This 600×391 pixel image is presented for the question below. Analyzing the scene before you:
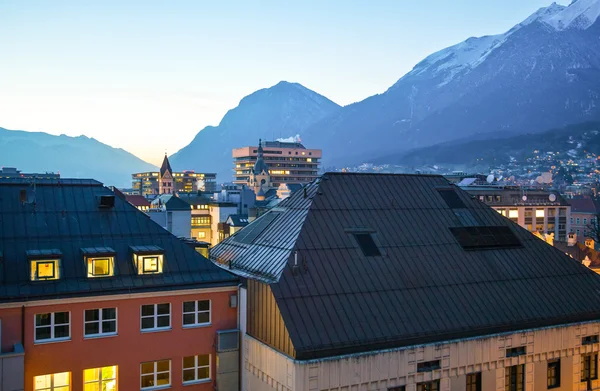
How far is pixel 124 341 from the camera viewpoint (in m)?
30.7

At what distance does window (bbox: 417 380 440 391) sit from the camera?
1211 inches

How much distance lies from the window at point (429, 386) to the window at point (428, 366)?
0.81 m

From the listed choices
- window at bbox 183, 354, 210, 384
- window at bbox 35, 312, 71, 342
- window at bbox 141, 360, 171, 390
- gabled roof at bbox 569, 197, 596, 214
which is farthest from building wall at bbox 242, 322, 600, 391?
gabled roof at bbox 569, 197, 596, 214

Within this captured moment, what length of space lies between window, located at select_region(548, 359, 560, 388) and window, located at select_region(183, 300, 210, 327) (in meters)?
19.9

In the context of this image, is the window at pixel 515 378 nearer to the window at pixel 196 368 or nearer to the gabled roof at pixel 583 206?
the window at pixel 196 368

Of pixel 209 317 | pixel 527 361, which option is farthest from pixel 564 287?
pixel 209 317

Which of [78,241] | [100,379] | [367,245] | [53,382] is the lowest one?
[100,379]

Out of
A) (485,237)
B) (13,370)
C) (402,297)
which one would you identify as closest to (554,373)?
(485,237)

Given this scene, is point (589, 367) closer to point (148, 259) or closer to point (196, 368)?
point (196, 368)

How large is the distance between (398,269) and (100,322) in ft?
52.7

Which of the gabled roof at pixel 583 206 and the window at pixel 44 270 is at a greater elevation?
the window at pixel 44 270

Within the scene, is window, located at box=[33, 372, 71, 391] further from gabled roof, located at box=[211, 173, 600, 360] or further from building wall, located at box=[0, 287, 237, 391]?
gabled roof, located at box=[211, 173, 600, 360]

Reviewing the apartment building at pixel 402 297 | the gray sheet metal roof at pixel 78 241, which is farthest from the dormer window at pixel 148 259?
the apartment building at pixel 402 297

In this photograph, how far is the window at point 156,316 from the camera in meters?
31.3
